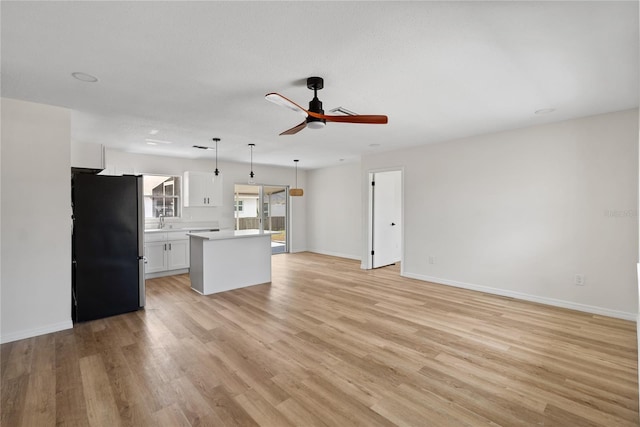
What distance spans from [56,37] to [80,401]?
8.13 ft

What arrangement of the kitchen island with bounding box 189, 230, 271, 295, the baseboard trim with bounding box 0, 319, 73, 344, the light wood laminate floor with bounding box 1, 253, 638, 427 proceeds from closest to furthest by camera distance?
the light wood laminate floor with bounding box 1, 253, 638, 427 → the baseboard trim with bounding box 0, 319, 73, 344 → the kitchen island with bounding box 189, 230, 271, 295

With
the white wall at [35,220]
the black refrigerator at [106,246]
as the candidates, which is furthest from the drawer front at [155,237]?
the white wall at [35,220]

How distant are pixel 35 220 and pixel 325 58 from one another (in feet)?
11.3

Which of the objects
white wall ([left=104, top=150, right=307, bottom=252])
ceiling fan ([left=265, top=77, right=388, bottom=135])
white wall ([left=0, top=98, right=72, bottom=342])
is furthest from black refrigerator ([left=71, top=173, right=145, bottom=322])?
ceiling fan ([left=265, top=77, right=388, bottom=135])

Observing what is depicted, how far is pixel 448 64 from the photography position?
2.29 m

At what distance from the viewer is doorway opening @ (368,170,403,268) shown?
6227mm

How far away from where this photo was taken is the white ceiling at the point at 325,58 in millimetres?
1692

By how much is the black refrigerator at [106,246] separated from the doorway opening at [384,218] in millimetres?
4280

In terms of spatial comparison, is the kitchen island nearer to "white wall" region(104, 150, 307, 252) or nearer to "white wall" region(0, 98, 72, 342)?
"white wall" region(0, 98, 72, 342)

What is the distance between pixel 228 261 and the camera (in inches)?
184

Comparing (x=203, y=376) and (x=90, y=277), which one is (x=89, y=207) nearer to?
(x=90, y=277)

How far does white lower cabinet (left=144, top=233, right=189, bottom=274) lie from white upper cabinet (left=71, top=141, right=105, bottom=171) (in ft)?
7.07

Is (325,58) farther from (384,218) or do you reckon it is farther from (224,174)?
(224,174)

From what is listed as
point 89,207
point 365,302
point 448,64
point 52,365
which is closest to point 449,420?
point 365,302
